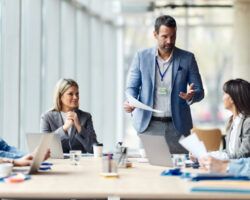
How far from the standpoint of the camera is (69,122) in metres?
4.55

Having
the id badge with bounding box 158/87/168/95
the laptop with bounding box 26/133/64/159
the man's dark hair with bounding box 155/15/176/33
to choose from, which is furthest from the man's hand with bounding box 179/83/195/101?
the laptop with bounding box 26/133/64/159

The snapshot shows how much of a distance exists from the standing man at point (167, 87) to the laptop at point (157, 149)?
724 millimetres

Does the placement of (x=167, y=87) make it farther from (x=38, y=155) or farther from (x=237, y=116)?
(x=38, y=155)

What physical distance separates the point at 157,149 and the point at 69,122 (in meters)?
1.20

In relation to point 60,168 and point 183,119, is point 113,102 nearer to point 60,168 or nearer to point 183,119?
point 183,119

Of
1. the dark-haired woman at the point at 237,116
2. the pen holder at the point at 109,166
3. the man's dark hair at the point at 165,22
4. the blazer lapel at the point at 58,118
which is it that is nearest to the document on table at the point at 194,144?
the pen holder at the point at 109,166

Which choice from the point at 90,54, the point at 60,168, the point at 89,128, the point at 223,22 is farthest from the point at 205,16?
the point at 60,168

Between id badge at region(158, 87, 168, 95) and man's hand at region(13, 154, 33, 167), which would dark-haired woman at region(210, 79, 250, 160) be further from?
man's hand at region(13, 154, 33, 167)

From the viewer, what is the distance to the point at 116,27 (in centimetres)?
1391

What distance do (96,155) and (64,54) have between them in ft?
15.4

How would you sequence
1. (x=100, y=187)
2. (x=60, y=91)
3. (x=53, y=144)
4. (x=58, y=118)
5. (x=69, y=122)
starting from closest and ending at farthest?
(x=100, y=187) < (x=53, y=144) < (x=69, y=122) < (x=58, y=118) < (x=60, y=91)

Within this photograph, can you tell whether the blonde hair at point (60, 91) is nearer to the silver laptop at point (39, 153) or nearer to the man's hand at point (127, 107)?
the man's hand at point (127, 107)

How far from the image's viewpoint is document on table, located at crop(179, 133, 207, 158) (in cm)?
298

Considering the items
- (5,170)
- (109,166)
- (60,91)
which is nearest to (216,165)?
(109,166)
